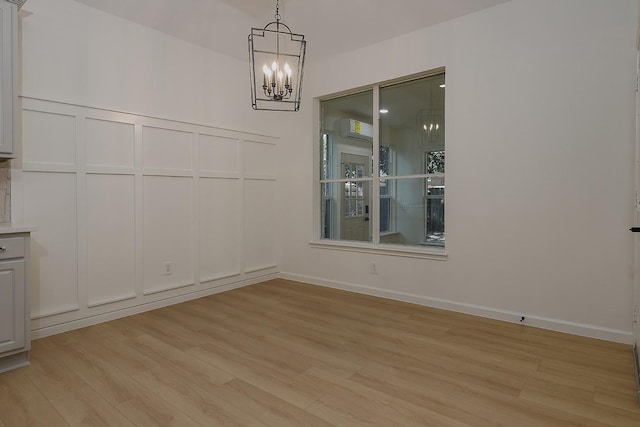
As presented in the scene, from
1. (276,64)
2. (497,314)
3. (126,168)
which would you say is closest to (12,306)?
(126,168)

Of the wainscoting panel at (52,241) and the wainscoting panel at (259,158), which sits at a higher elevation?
the wainscoting panel at (259,158)

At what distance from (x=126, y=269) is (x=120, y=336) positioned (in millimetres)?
782

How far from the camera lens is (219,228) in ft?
14.5

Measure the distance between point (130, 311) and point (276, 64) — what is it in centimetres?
277

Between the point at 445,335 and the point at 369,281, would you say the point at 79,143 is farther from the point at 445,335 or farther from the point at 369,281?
the point at 445,335

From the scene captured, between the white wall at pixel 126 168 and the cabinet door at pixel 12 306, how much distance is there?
62 cm

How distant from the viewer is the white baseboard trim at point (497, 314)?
2.91 meters

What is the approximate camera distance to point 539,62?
3.18m

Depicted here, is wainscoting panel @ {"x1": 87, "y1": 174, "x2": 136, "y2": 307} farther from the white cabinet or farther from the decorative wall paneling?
the white cabinet

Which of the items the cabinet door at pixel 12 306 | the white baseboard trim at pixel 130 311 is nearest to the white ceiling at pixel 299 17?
the cabinet door at pixel 12 306

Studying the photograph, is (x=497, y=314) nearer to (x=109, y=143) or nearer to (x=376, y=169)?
(x=376, y=169)

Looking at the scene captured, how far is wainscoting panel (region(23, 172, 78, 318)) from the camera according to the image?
2973 millimetres

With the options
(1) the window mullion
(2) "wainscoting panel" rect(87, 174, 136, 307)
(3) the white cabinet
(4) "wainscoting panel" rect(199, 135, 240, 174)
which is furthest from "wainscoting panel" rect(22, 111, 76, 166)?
(1) the window mullion

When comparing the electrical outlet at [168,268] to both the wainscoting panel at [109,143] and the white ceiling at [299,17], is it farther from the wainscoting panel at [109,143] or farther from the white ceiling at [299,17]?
the white ceiling at [299,17]
